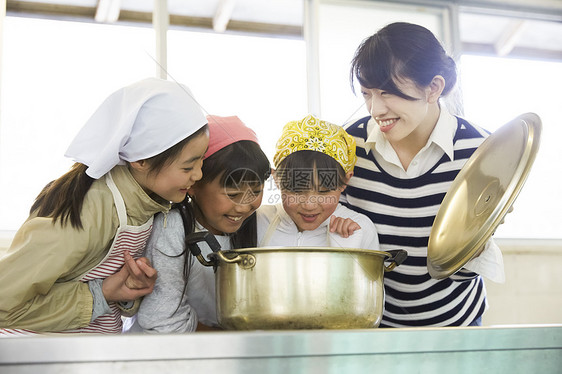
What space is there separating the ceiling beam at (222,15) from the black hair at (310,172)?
1.34m

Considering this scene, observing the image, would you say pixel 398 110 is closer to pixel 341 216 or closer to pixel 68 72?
pixel 341 216

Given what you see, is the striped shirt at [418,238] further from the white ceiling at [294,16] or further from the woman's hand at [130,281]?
the white ceiling at [294,16]

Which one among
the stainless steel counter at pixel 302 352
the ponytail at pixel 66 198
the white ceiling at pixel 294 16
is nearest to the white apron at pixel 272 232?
the ponytail at pixel 66 198

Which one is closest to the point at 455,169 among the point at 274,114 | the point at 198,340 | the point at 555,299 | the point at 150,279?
the point at 150,279

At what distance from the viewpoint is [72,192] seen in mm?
815

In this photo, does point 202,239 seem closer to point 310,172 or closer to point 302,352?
point 302,352

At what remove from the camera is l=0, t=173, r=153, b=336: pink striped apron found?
828mm

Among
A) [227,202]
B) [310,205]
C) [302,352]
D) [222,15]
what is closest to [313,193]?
[310,205]

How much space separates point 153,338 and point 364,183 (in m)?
0.70

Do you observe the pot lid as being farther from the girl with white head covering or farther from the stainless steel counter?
the girl with white head covering

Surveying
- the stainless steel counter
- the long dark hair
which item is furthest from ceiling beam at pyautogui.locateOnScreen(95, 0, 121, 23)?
the stainless steel counter

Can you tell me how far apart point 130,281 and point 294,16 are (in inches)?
71.0

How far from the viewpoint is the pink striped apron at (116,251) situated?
828 millimetres

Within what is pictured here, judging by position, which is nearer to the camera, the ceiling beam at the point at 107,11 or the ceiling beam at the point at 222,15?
the ceiling beam at the point at 107,11
